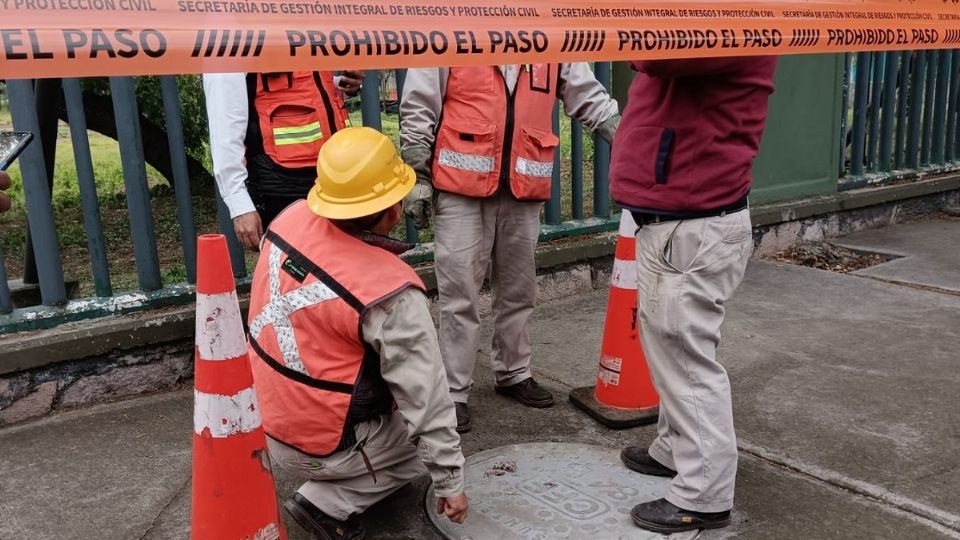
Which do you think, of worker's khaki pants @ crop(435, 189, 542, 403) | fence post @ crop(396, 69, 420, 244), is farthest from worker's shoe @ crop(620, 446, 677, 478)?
fence post @ crop(396, 69, 420, 244)

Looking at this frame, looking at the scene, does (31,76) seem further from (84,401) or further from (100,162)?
(100,162)

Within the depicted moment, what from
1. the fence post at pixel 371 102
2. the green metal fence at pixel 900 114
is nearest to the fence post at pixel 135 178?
the fence post at pixel 371 102

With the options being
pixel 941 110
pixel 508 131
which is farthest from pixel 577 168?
pixel 941 110

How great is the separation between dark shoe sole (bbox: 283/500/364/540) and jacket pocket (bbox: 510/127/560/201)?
1.45m

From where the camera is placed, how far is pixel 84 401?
3.60m

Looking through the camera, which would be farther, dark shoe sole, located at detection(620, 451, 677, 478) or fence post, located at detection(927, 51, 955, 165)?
fence post, located at detection(927, 51, 955, 165)

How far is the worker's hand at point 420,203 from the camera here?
3221 millimetres

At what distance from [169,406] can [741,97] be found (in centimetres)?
262

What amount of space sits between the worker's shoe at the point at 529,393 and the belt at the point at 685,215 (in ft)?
3.85

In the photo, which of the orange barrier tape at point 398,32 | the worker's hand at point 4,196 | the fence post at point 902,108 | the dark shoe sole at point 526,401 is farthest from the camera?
the fence post at point 902,108

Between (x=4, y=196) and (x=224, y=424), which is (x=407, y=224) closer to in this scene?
(x=224, y=424)

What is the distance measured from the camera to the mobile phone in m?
1.81

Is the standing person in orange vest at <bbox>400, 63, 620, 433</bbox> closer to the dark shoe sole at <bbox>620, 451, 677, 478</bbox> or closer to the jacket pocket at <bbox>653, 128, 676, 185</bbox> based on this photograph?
the dark shoe sole at <bbox>620, 451, 677, 478</bbox>

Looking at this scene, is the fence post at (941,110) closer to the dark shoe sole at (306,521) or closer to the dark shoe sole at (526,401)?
the dark shoe sole at (526,401)
